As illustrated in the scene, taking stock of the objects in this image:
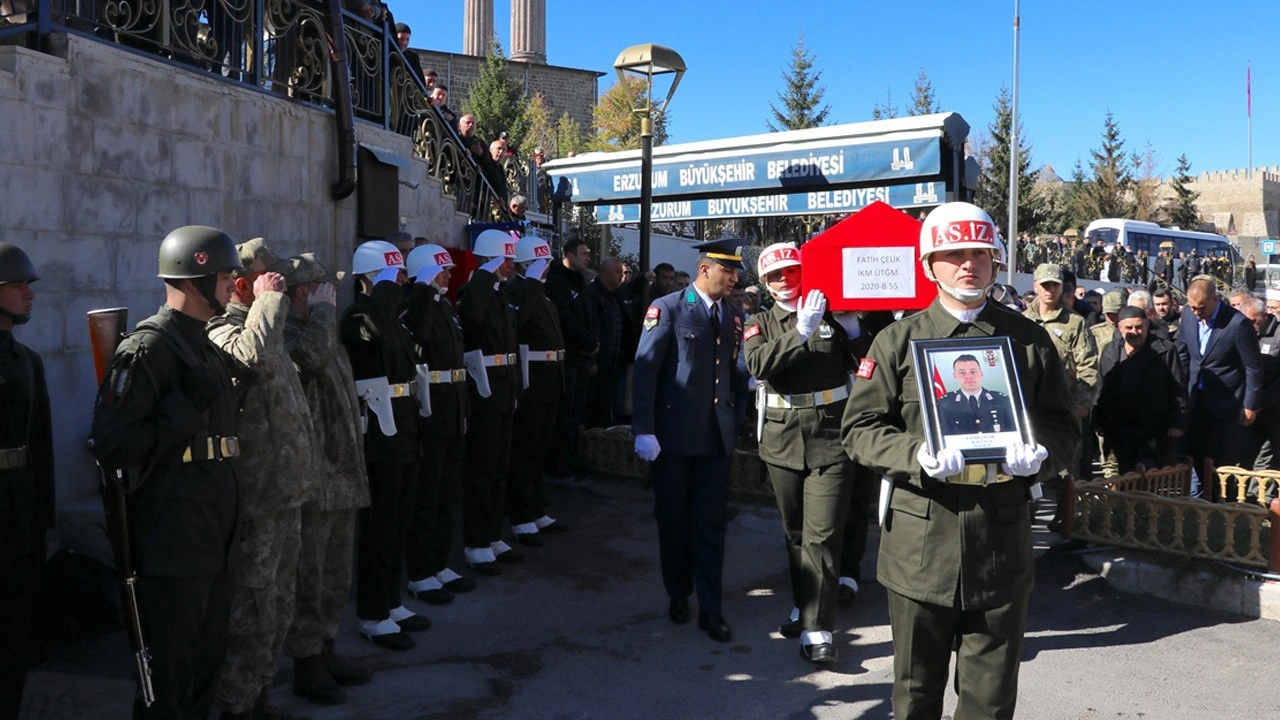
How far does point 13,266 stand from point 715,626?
385cm

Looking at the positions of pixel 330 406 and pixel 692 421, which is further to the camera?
pixel 692 421

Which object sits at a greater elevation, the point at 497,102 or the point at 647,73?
the point at 497,102

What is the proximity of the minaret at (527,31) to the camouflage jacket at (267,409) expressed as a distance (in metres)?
60.1

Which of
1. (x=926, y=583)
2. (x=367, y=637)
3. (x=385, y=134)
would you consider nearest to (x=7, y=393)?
(x=367, y=637)

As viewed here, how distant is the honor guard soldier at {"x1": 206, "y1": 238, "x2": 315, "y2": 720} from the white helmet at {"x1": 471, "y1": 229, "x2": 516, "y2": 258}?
2.93m

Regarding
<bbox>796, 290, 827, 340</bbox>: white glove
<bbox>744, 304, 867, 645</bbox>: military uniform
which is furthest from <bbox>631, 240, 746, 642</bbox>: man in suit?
<bbox>796, 290, 827, 340</bbox>: white glove

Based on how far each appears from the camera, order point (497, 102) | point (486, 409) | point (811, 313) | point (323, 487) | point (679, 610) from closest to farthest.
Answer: point (323, 487)
point (811, 313)
point (679, 610)
point (486, 409)
point (497, 102)

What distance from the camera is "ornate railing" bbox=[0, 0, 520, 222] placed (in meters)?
5.82

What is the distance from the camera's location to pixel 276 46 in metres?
7.84

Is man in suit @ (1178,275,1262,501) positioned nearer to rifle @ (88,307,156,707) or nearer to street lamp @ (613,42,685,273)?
street lamp @ (613,42,685,273)

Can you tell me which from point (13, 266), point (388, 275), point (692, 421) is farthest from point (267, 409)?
point (692, 421)

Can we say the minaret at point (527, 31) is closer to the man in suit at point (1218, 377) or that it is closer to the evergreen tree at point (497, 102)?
the evergreen tree at point (497, 102)

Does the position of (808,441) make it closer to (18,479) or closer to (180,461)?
(180,461)

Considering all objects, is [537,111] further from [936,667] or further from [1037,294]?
[936,667]
